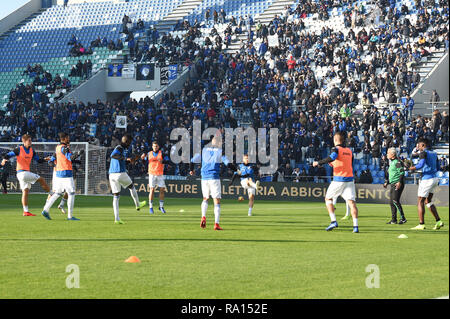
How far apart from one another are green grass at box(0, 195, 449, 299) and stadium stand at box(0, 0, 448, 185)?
55.1ft

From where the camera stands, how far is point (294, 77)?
4516 cm

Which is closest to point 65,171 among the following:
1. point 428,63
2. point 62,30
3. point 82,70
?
point 428,63

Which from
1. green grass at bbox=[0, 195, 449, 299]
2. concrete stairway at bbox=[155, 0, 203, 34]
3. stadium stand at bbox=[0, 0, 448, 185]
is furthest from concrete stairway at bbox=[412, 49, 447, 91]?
concrete stairway at bbox=[155, 0, 203, 34]

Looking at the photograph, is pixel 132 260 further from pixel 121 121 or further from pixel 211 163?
pixel 121 121

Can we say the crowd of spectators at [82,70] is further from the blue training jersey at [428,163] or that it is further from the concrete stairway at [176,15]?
the blue training jersey at [428,163]

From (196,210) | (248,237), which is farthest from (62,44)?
(248,237)

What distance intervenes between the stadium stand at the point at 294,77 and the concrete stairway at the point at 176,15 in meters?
0.24

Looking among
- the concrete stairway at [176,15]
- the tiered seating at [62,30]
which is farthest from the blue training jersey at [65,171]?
the concrete stairway at [176,15]

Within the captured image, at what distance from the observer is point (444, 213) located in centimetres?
2755

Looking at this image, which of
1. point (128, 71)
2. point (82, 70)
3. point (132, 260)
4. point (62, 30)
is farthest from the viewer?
point (62, 30)

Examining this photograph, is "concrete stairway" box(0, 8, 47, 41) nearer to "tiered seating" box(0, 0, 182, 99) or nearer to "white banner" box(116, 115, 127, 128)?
"tiered seating" box(0, 0, 182, 99)

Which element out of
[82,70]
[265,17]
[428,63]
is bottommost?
[428,63]

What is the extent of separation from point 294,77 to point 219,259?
33.0 m

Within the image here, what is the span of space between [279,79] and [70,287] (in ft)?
118
